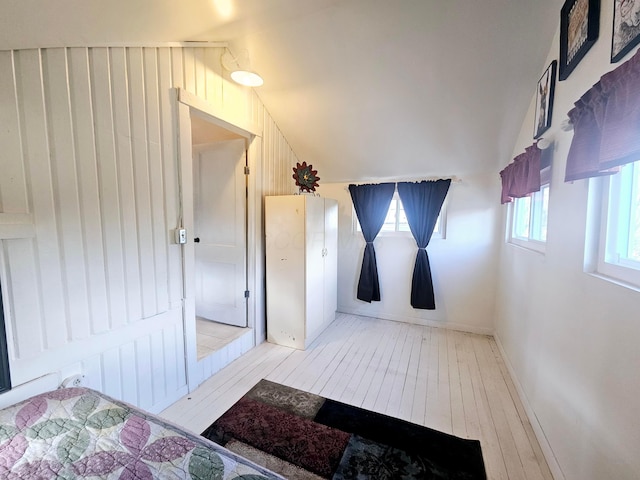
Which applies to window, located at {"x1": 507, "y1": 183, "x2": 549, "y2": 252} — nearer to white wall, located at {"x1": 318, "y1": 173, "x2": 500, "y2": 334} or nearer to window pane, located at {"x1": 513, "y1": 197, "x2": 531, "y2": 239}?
window pane, located at {"x1": 513, "y1": 197, "x2": 531, "y2": 239}

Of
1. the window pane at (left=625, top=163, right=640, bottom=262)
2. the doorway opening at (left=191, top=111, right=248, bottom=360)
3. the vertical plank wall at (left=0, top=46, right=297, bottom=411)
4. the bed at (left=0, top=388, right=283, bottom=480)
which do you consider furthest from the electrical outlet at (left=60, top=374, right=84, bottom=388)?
the window pane at (left=625, top=163, right=640, bottom=262)

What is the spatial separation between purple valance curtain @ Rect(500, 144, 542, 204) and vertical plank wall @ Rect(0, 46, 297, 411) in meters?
2.40

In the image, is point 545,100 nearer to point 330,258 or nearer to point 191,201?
point 330,258

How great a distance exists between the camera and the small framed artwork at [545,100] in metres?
1.72

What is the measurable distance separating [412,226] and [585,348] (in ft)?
7.05

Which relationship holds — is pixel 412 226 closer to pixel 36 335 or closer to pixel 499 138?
pixel 499 138

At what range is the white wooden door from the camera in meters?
2.67

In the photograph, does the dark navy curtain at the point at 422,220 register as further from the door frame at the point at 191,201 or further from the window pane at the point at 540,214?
the door frame at the point at 191,201

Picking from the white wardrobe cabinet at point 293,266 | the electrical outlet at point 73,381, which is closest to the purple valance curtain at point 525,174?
the white wardrobe cabinet at point 293,266

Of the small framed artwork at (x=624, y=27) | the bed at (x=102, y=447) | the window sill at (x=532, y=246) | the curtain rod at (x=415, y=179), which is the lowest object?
the bed at (x=102, y=447)

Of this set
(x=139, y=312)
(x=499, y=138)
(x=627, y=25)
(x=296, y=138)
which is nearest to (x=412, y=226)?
(x=499, y=138)

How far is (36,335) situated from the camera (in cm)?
127

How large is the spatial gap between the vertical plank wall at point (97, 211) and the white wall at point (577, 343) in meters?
2.33

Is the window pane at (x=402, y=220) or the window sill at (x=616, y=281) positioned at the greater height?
the window pane at (x=402, y=220)
